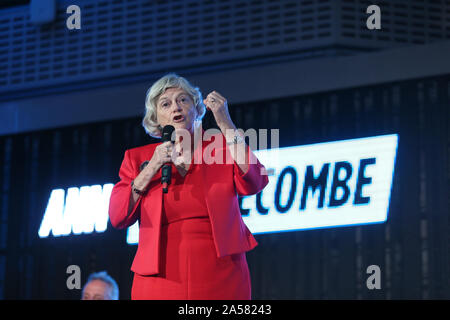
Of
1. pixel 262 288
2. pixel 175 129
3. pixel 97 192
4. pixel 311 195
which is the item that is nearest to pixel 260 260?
pixel 262 288

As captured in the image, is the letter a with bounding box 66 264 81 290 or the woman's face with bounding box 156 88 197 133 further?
the letter a with bounding box 66 264 81 290

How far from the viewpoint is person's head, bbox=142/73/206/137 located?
2.05m

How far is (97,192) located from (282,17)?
186cm

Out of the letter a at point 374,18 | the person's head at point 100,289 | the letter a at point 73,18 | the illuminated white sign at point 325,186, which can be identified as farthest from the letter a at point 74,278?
the letter a at point 374,18

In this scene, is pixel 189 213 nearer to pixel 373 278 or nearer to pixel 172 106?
pixel 172 106

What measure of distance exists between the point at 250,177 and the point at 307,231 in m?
3.06

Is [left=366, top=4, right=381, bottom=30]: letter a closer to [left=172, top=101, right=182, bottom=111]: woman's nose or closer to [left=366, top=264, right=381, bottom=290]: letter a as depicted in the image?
[left=366, top=264, right=381, bottom=290]: letter a

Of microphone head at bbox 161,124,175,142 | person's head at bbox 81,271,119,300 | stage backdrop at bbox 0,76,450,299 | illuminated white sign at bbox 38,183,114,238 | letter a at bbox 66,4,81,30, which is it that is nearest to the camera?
microphone head at bbox 161,124,175,142

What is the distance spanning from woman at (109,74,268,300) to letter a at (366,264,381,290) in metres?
2.91

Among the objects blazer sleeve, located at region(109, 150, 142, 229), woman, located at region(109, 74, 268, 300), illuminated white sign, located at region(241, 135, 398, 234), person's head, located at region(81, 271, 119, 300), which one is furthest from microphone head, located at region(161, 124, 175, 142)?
illuminated white sign, located at region(241, 135, 398, 234)

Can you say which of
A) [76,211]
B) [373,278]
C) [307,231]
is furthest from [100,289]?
[373,278]

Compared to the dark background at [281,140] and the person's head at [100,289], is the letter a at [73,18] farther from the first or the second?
the person's head at [100,289]
